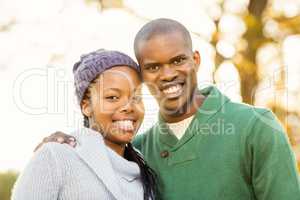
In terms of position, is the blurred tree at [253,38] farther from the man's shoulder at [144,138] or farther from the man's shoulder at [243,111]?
the man's shoulder at [243,111]

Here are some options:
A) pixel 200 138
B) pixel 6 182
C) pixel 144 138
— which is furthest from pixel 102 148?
pixel 6 182

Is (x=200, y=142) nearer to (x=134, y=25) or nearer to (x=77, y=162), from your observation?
(x=77, y=162)

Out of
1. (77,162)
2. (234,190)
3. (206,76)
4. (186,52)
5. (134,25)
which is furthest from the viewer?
(134,25)

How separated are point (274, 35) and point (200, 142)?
4860 millimetres

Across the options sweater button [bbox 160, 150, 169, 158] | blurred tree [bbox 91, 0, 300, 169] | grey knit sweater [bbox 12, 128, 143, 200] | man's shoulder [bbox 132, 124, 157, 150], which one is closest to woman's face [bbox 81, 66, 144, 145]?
grey knit sweater [bbox 12, 128, 143, 200]

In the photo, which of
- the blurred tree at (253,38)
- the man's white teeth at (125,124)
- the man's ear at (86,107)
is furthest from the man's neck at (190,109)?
the blurred tree at (253,38)

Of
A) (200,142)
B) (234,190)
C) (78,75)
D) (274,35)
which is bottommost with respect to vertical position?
(234,190)

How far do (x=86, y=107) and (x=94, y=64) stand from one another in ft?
0.86

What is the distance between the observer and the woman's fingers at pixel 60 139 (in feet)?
11.0

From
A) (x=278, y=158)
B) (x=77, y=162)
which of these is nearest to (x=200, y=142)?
(x=278, y=158)

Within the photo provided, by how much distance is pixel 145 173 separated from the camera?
12.0 feet

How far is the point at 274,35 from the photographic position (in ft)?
27.1

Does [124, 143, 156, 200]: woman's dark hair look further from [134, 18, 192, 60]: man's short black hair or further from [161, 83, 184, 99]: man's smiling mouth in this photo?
[134, 18, 192, 60]: man's short black hair

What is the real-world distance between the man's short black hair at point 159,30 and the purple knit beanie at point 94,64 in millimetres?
310
